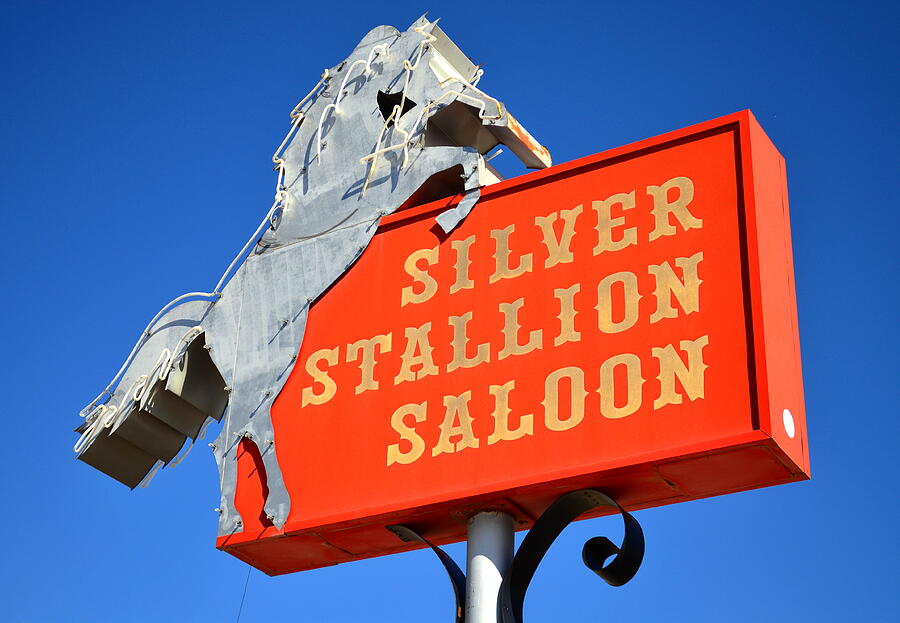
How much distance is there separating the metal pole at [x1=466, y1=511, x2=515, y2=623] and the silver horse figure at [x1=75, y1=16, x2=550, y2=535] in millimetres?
1582

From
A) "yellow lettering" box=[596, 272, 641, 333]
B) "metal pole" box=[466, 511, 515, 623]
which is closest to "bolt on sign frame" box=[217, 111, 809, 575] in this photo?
"yellow lettering" box=[596, 272, 641, 333]

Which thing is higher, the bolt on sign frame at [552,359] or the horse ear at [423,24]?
the horse ear at [423,24]

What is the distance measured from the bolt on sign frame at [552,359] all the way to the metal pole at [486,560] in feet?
0.38

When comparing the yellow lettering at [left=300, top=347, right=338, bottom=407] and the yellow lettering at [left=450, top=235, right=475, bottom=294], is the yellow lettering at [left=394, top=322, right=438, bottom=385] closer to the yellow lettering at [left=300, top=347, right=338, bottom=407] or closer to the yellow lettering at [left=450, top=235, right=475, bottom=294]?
the yellow lettering at [left=450, top=235, right=475, bottom=294]

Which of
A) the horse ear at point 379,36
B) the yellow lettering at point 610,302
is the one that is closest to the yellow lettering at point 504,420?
the yellow lettering at point 610,302

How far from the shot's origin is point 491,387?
9219mm

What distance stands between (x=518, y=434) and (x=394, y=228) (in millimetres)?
2179

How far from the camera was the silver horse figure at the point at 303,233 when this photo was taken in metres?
10.4

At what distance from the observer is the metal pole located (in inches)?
348

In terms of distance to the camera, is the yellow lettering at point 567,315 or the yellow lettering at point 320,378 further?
the yellow lettering at point 320,378

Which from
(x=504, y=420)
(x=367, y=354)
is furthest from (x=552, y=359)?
(x=367, y=354)

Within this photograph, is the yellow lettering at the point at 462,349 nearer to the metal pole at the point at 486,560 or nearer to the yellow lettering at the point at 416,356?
the yellow lettering at the point at 416,356

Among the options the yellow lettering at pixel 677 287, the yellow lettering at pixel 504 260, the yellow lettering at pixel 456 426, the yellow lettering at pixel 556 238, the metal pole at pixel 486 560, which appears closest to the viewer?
the yellow lettering at pixel 677 287

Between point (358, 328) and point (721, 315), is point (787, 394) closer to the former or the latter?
point (721, 315)
